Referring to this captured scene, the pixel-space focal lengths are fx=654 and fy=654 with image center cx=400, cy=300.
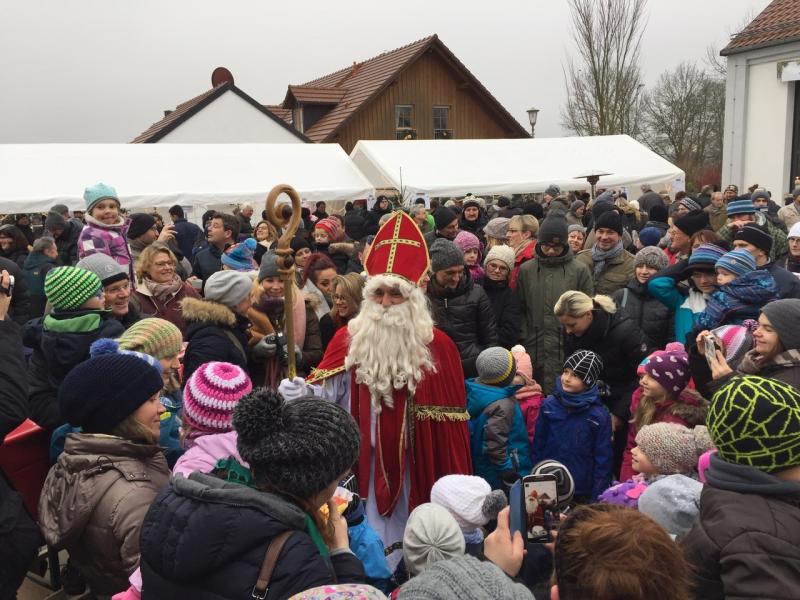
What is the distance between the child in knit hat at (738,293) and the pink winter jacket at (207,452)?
9.23ft

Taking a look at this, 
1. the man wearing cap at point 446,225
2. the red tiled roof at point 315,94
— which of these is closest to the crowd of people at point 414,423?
the man wearing cap at point 446,225

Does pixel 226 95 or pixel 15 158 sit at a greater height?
pixel 226 95

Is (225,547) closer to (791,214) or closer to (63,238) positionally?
(63,238)

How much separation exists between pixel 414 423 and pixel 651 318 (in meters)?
2.20

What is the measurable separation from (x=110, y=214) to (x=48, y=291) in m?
2.69

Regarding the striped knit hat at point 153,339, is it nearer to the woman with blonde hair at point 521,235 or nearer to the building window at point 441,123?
the woman with blonde hair at point 521,235

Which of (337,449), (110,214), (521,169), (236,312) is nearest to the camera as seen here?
(337,449)

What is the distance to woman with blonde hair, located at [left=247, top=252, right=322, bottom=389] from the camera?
3865 mm

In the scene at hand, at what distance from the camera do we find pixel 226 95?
26.7 metres

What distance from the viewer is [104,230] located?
5559 mm

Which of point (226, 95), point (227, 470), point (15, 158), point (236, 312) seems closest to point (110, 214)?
point (236, 312)

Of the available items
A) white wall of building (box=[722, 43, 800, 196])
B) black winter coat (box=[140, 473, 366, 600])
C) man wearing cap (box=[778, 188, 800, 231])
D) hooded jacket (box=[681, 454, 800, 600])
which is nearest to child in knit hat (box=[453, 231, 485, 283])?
hooded jacket (box=[681, 454, 800, 600])

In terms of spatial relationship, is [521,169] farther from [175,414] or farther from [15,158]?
[175,414]

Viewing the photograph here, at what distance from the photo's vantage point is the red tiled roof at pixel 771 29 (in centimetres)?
1816
